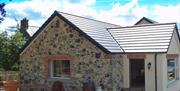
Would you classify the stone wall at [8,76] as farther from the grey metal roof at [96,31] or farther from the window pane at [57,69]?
the grey metal roof at [96,31]

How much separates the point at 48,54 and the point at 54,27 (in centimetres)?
155

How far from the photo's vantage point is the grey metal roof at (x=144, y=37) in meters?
16.3

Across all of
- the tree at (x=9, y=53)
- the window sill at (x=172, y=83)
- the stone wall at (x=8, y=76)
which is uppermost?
the tree at (x=9, y=53)

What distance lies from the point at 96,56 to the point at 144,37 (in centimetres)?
316

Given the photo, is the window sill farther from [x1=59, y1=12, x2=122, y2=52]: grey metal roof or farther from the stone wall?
the stone wall

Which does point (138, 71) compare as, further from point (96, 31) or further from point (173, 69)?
point (96, 31)

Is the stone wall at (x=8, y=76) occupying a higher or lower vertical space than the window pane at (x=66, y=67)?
lower

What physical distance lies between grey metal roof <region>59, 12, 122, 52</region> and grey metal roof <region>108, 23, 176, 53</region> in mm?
413

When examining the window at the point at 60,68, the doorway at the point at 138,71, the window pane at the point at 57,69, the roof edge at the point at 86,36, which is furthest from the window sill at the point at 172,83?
the window pane at the point at 57,69

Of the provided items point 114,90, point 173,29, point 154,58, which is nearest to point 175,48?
point 173,29

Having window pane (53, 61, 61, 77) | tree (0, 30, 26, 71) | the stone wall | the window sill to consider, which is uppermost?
tree (0, 30, 26, 71)

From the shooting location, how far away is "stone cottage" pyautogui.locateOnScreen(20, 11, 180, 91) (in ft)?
52.9

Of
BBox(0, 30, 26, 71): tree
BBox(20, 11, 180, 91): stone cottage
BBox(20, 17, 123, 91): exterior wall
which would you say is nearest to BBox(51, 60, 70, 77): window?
BBox(20, 11, 180, 91): stone cottage

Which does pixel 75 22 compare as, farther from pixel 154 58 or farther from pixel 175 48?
pixel 175 48
